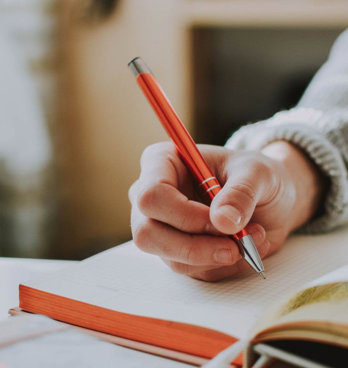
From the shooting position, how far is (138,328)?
30 cm

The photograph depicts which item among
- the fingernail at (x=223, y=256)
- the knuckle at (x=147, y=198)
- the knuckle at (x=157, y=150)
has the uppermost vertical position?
the knuckle at (x=157, y=150)

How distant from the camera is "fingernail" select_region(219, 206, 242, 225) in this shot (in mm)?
331

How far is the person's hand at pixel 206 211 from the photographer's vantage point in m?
0.35

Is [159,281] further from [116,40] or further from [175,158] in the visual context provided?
[116,40]

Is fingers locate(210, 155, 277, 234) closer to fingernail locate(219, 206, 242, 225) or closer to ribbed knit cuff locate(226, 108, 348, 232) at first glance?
fingernail locate(219, 206, 242, 225)

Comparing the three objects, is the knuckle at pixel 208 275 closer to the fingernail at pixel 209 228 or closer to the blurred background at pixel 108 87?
the fingernail at pixel 209 228

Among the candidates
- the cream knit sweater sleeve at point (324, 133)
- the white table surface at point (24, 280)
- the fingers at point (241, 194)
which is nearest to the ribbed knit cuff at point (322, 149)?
the cream knit sweater sleeve at point (324, 133)

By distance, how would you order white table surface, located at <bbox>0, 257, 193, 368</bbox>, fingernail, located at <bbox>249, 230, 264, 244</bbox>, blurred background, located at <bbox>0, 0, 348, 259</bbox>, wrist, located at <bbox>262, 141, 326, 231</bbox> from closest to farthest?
white table surface, located at <bbox>0, 257, 193, 368</bbox> → fingernail, located at <bbox>249, 230, 264, 244</bbox> → wrist, located at <bbox>262, 141, 326, 231</bbox> → blurred background, located at <bbox>0, 0, 348, 259</bbox>

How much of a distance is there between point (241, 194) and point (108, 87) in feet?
3.73

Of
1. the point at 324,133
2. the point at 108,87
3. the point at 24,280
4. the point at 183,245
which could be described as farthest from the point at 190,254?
the point at 108,87

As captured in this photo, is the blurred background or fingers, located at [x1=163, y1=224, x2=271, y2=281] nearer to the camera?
fingers, located at [x1=163, y1=224, x2=271, y2=281]

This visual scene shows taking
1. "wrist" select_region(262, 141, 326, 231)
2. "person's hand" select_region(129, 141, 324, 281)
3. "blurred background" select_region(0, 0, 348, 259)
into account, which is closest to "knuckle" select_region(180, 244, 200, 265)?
"person's hand" select_region(129, 141, 324, 281)

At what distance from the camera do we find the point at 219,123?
4.69 feet

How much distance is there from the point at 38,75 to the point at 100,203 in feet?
1.23
